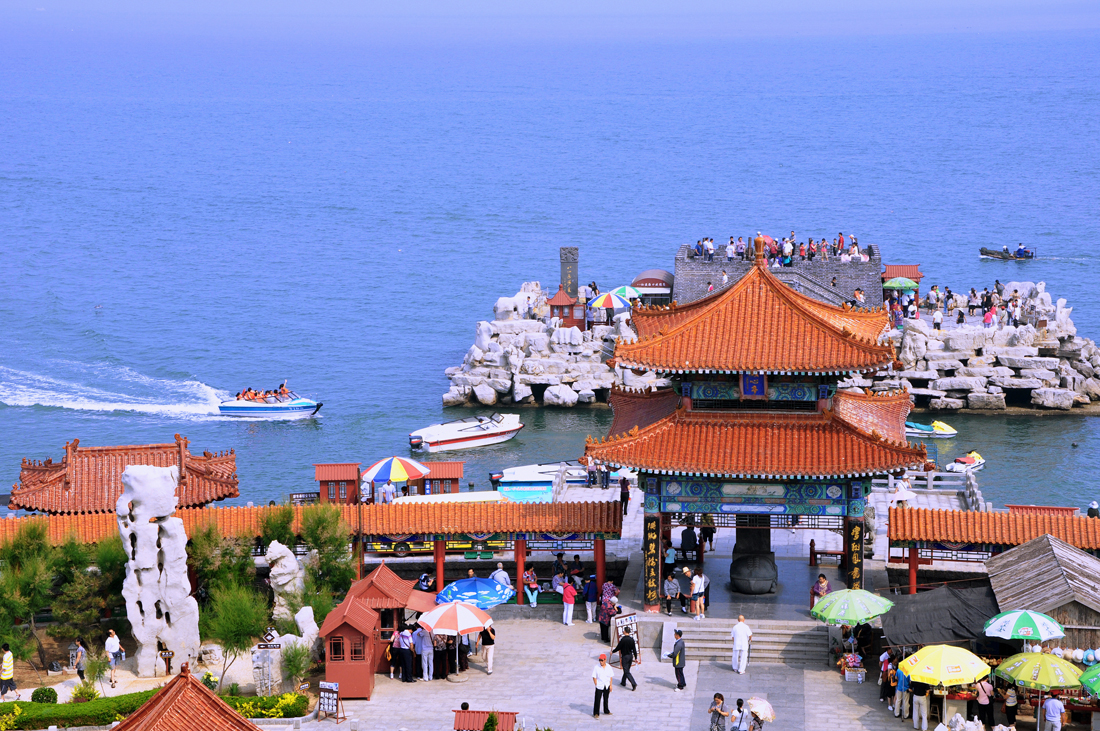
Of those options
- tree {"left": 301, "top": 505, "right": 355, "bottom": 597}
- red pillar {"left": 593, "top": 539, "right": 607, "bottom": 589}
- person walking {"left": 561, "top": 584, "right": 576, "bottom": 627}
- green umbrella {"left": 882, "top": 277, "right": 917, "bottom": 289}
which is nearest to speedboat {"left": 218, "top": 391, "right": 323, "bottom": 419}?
green umbrella {"left": 882, "top": 277, "right": 917, "bottom": 289}

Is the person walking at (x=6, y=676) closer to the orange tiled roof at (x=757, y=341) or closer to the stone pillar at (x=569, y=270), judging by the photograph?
the orange tiled roof at (x=757, y=341)

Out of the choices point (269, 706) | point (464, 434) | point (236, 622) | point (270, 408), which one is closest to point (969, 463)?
point (464, 434)

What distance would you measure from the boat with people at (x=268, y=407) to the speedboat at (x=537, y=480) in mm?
17437

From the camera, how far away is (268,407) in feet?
278

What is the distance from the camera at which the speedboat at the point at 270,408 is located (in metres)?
84.6

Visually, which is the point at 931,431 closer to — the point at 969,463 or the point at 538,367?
the point at 969,463

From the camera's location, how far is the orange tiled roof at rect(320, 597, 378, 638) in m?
35.8

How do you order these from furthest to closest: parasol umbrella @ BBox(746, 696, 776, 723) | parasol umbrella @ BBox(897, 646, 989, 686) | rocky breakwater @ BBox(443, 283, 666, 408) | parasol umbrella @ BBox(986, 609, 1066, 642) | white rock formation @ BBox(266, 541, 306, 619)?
1. rocky breakwater @ BBox(443, 283, 666, 408)
2. white rock formation @ BBox(266, 541, 306, 619)
3. parasol umbrella @ BBox(986, 609, 1066, 642)
4. parasol umbrella @ BBox(897, 646, 989, 686)
5. parasol umbrella @ BBox(746, 696, 776, 723)

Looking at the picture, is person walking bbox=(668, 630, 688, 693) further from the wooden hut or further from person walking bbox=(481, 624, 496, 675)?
the wooden hut

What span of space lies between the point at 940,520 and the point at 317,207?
13738cm

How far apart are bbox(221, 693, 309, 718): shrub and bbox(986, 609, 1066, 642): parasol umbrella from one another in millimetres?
15840

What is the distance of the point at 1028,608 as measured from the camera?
3534 centimetres

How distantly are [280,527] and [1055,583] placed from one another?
20209 millimetres

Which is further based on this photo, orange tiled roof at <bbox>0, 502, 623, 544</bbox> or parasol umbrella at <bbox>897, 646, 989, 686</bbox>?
orange tiled roof at <bbox>0, 502, 623, 544</bbox>
